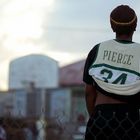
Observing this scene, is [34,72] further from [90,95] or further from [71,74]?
[90,95]

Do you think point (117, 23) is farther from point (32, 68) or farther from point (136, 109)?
point (32, 68)

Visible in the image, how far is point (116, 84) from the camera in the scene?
13.4 feet

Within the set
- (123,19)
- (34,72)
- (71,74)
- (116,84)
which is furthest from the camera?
(71,74)

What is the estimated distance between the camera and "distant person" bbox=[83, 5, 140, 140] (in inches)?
160

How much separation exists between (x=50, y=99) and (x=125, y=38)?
2944cm

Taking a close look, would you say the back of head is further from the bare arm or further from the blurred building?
the blurred building

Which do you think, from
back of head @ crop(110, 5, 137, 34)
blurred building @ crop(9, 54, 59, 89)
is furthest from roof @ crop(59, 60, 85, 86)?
back of head @ crop(110, 5, 137, 34)

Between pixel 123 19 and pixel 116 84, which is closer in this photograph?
pixel 116 84

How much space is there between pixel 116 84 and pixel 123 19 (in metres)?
0.44

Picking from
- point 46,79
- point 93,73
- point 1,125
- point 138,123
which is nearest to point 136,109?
point 138,123

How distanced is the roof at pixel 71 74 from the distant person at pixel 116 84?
33.7 meters

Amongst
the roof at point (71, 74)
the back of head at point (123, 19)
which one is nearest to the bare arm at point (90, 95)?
the back of head at point (123, 19)

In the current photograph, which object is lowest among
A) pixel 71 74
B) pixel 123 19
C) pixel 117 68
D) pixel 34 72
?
pixel 71 74

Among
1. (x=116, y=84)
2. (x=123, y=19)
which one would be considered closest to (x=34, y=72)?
(x=123, y=19)
